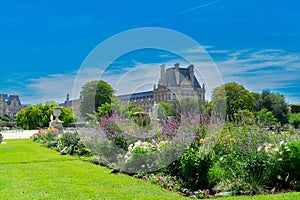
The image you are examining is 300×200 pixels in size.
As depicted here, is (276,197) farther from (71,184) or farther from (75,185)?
(71,184)

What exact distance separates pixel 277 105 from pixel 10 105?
7612cm

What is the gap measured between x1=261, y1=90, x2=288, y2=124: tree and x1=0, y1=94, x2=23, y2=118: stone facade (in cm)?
7106

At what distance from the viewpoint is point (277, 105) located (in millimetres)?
43531

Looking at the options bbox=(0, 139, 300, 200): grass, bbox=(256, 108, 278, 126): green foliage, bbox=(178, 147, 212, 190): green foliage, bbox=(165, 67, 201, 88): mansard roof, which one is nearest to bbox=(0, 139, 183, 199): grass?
bbox=(0, 139, 300, 200): grass

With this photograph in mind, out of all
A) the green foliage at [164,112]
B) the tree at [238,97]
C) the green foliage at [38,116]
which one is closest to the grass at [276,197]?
the green foliage at [164,112]

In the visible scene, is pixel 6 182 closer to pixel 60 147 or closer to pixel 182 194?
pixel 182 194

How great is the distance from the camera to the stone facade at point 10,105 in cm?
9194

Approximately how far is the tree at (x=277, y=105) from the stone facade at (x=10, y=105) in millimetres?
71055

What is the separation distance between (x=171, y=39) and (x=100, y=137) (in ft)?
11.2

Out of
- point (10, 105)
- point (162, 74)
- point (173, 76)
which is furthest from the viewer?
point (10, 105)

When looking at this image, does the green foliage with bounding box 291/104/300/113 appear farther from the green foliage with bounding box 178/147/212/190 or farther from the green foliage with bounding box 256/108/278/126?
the green foliage with bounding box 178/147/212/190

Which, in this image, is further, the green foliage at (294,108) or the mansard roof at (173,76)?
the green foliage at (294,108)

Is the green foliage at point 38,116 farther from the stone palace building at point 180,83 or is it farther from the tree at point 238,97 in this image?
the stone palace building at point 180,83

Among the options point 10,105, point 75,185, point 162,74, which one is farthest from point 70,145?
point 10,105
